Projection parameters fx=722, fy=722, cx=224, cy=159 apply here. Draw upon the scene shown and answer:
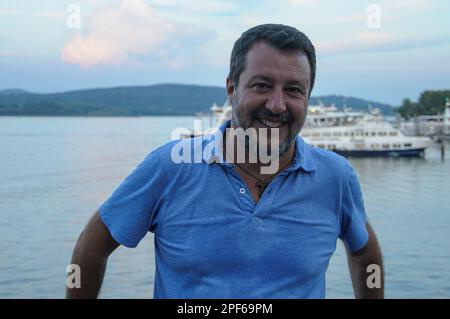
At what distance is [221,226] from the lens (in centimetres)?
215

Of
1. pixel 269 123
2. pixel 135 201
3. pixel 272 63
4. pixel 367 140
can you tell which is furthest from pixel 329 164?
pixel 367 140

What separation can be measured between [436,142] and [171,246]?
254 feet

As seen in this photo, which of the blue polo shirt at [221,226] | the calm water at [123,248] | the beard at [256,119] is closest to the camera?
the blue polo shirt at [221,226]

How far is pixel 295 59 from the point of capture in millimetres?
2250

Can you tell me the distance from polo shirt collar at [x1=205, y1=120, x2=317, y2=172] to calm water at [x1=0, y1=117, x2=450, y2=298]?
13.9 metres

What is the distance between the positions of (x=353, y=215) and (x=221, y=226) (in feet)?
1.56

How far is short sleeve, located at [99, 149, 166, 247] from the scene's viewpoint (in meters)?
2.18

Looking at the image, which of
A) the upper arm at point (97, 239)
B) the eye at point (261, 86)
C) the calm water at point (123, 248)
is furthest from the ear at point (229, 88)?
the calm water at point (123, 248)

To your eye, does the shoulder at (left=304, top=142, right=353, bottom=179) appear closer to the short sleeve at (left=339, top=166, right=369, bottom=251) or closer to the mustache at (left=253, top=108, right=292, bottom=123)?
the short sleeve at (left=339, top=166, right=369, bottom=251)

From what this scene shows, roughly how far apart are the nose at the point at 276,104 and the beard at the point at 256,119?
1 centimetres

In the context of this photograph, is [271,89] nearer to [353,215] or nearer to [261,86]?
[261,86]

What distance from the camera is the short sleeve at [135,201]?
2.18 metres

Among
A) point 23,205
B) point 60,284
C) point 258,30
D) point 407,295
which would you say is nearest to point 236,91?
point 258,30

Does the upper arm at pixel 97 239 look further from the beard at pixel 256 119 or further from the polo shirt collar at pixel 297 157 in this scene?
the beard at pixel 256 119
